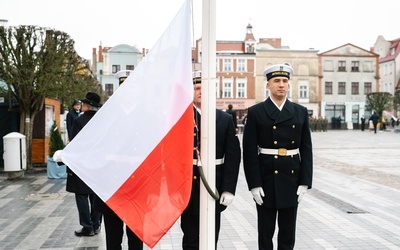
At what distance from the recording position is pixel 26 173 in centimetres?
1388

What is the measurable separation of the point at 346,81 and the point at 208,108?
62538 mm

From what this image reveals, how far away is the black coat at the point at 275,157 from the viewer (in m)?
4.49

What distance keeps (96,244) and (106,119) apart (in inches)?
122

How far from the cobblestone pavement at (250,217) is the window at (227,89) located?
1931 inches

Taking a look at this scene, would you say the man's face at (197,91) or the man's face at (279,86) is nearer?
the man's face at (197,91)

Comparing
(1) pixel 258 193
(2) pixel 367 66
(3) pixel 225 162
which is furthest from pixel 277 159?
(2) pixel 367 66

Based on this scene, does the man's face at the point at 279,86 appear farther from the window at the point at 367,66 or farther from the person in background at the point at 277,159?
the window at the point at 367,66

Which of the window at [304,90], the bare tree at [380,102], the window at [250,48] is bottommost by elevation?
the bare tree at [380,102]

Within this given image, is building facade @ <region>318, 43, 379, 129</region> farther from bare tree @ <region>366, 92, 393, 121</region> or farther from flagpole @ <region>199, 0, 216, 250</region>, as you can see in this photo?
flagpole @ <region>199, 0, 216, 250</region>

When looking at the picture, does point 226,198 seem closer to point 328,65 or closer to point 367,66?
point 328,65

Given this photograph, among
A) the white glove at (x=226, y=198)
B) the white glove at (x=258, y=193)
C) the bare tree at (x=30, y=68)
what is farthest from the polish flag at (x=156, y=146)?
the bare tree at (x=30, y=68)

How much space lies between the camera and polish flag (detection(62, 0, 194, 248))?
3.52 meters

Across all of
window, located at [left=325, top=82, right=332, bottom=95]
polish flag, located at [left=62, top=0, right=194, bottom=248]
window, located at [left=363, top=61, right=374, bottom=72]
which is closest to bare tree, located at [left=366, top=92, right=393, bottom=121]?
window, located at [left=325, top=82, right=332, bottom=95]

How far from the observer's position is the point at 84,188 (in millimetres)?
6199
